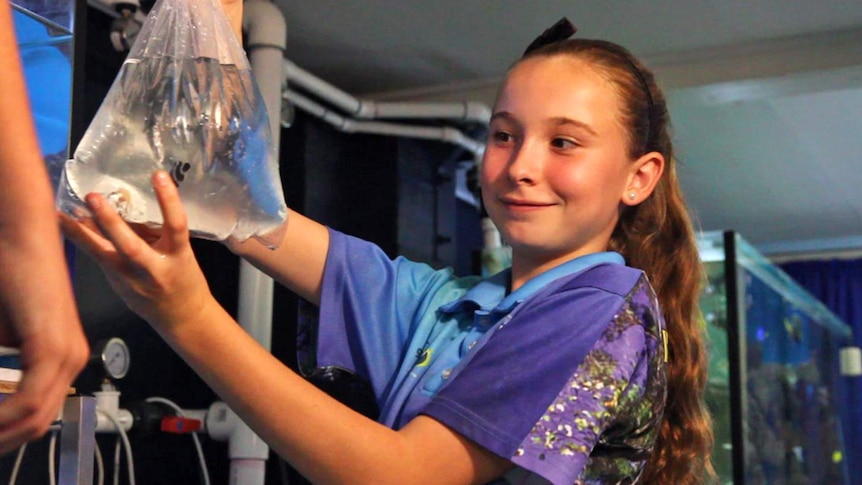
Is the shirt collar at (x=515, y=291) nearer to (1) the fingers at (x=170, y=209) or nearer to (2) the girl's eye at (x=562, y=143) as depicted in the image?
(2) the girl's eye at (x=562, y=143)

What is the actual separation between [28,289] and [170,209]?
9cm

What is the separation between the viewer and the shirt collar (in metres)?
0.86

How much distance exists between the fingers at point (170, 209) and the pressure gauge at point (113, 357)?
141 cm

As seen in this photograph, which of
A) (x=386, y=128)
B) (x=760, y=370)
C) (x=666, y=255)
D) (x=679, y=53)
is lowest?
(x=760, y=370)

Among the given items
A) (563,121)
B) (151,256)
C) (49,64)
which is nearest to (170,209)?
(151,256)

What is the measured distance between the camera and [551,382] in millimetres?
762

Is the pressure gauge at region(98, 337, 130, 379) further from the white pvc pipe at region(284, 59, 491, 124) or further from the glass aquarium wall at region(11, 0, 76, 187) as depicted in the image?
the white pvc pipe at region(284, 59, 491, 124)

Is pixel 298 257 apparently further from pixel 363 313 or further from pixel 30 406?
pixel 30 406

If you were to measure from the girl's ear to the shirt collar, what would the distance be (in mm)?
66

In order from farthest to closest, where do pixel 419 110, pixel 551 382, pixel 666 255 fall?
pixel 419 110, pixel 666 255, pixel 551 382

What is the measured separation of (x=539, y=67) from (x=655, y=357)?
0.28 meters

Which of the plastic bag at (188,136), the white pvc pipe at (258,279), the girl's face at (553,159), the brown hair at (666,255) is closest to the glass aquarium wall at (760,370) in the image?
the white pvc pipe at (258,279)

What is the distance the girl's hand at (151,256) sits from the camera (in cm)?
52

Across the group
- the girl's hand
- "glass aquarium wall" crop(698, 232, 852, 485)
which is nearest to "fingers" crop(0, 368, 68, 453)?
the girl's hand
